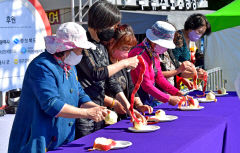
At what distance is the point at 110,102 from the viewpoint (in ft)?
9.23

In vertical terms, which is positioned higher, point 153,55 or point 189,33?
point 189,33

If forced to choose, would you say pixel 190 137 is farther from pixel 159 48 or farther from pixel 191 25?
pixel 191 25

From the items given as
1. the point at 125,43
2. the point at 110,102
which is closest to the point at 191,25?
the point at 125,43

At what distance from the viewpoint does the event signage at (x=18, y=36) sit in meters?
4.73

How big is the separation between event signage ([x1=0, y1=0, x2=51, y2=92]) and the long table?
8.18 ft

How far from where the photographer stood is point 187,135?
6.93 feet

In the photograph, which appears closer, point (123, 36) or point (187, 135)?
point (187, 135)


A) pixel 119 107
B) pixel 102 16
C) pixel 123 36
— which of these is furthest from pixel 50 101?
pixel 123 36

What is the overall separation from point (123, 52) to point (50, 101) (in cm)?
120

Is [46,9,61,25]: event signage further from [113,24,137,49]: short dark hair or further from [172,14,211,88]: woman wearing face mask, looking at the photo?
[113,24,137,49]: short dark hair

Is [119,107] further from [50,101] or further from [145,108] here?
[50,101]

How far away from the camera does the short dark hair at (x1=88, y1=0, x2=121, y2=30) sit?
2561 millimetres

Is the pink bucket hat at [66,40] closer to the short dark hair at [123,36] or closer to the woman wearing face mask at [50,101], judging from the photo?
the woman wearing face mask at [50,101]

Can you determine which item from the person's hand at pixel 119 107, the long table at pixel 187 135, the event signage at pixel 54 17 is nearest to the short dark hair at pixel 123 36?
the person's hand at pixel 119 107
